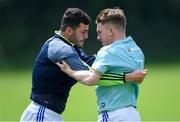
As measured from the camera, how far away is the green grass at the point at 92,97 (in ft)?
27.8

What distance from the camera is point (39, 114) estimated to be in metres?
4.98

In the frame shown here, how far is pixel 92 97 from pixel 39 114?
4.82 m

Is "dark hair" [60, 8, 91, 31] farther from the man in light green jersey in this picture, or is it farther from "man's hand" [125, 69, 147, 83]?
"man's hand" [125, 69, 147, 83]

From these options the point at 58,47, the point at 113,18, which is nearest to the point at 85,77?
the point at 58,47

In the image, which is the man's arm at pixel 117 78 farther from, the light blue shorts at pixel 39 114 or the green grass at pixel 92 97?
the green grass at pixel 92 97

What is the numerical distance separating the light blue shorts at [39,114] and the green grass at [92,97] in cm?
312

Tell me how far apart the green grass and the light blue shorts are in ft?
10.2

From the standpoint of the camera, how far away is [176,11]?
1404 cm

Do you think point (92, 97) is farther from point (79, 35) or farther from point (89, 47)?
point (79, 35)

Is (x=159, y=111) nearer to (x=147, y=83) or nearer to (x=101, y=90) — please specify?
(x=147, y=83)

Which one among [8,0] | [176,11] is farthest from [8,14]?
[176,11]

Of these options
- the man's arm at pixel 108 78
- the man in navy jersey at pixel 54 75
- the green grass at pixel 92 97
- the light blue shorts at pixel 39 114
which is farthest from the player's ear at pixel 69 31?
the green grass at pixel 92 97

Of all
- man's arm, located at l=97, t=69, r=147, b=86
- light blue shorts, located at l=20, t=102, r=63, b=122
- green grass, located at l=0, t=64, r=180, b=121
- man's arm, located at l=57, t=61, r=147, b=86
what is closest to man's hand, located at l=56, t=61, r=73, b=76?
man's arm, located at l=57, t=61, r=147, b=86

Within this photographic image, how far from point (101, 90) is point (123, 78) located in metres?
0.18
